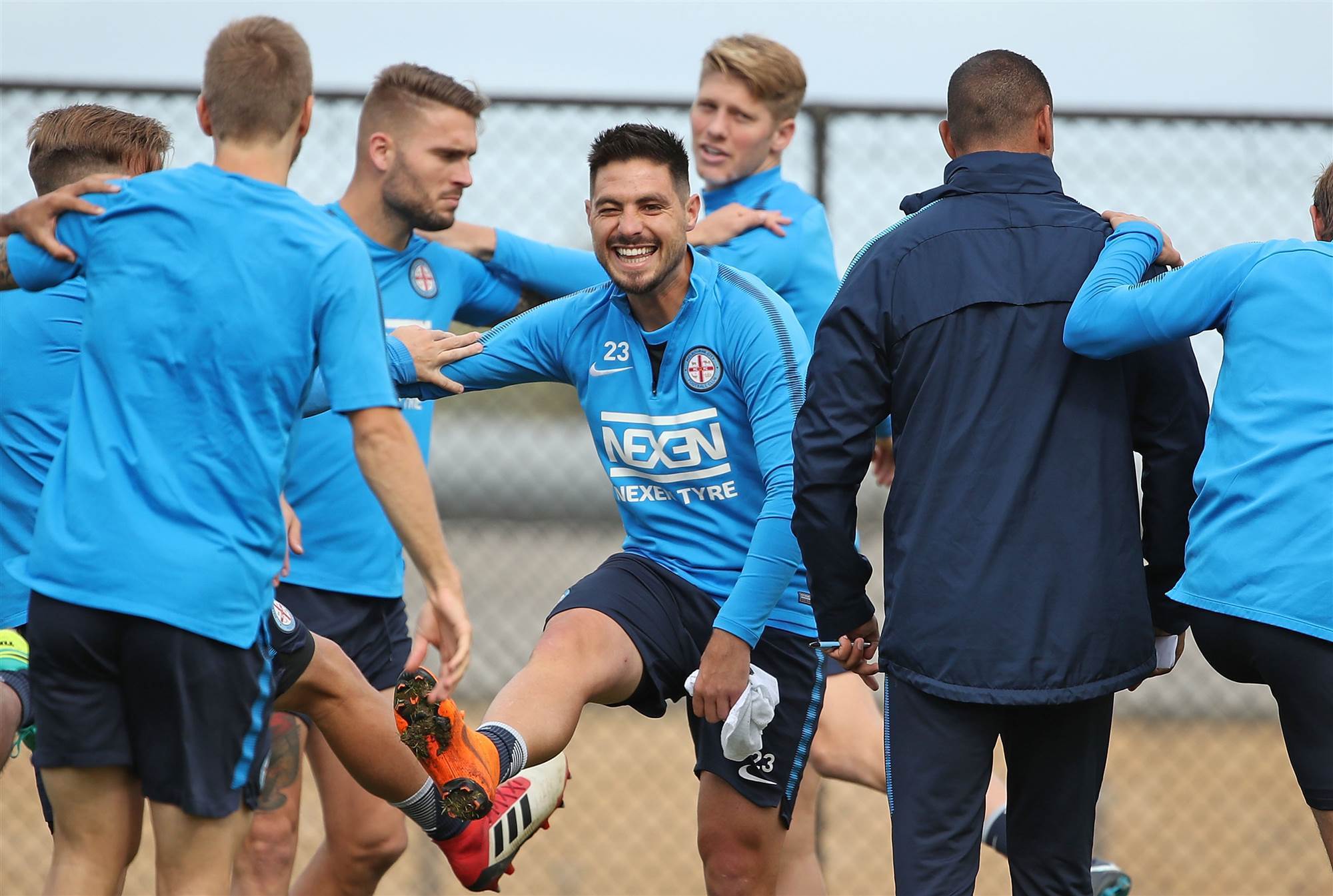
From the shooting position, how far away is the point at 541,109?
5961mm

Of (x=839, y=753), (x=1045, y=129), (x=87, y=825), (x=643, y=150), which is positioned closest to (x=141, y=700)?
(x=87, y=825)

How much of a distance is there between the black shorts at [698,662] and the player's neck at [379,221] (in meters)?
1.35

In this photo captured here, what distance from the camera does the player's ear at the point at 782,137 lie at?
5.21 meters

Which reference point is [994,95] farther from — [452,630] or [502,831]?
[502,831]

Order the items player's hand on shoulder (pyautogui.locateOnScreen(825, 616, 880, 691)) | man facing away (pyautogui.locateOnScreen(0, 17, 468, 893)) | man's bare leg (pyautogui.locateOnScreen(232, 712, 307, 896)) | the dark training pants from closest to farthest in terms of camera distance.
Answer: man facing away (pyautogui.locateOnScreen(0, 17, 468, 893)) → the dark training pants → player's hand on shoulder (pyautogui.locateOnScreen(825, 616, 880, 691)) → man's bare leg (pyautogui.locateOnScreen(232, 712, 307, 896))

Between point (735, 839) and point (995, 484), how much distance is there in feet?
4.58

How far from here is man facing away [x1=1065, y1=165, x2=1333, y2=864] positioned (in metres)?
3.12

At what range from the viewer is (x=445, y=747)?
325cm

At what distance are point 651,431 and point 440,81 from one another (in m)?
1.54

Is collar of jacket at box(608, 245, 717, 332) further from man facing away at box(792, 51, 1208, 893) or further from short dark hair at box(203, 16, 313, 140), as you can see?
short dark hair at box(203, 16, 313, 140)

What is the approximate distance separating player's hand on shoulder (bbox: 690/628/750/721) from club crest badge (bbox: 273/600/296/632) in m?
1.06

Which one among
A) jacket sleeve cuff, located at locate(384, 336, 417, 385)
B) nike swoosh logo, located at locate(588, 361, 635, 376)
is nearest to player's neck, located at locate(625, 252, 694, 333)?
nike swoosh logo, located at locate(588, 361, 635, 376)

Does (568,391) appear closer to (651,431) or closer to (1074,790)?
(651,431)

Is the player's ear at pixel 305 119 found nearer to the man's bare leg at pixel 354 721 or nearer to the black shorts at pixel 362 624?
the man's bare leg at pixel 354 721
